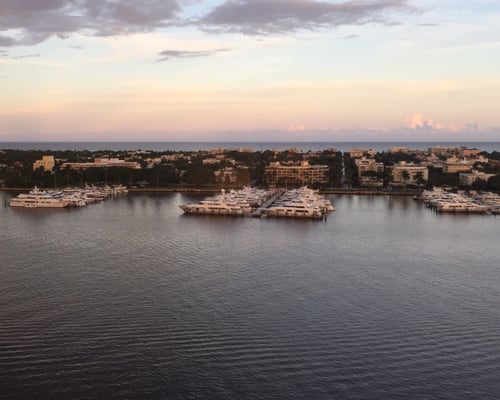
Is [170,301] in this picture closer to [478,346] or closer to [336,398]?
[336,398]

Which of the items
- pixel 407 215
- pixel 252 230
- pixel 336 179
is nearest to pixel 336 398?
pixel 252 230

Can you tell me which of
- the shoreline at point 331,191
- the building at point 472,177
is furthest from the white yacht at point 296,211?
the building at point 472,177

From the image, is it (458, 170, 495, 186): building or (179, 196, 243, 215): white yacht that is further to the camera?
(458, 170, 495, 186): building

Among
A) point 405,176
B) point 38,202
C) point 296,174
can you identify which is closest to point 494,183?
point 405,176

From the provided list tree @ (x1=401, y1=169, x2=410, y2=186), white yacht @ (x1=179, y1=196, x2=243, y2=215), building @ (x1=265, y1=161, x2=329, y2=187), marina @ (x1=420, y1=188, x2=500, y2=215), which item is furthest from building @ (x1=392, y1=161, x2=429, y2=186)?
white yacht @ (x1=179, y1=196, x2=243, y2=215)

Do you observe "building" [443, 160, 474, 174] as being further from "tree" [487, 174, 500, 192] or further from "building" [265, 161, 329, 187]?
"building" [265, 161, 329, 187]

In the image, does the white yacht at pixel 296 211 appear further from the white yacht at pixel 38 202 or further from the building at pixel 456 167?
the building at pixel 456 167
